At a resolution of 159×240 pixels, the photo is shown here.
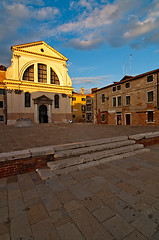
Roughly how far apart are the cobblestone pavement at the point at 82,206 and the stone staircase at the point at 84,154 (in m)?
0.40

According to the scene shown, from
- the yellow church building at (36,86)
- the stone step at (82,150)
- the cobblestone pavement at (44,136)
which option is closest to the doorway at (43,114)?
the yellow church building at (36,86)

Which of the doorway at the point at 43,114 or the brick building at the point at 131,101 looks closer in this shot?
the brick building at the point at 131,101

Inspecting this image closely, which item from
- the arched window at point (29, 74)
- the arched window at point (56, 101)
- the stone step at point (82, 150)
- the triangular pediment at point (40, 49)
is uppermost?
the triangular pediment at point (40, 49)

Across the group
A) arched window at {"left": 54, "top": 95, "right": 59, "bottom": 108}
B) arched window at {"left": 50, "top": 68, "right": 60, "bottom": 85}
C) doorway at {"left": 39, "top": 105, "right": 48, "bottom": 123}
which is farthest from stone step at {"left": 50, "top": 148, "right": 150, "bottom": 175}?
arched window at {"left": 50, "top": 68, "right": 60, "bottom": 85}

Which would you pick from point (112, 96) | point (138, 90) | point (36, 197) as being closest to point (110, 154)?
point (36, 197)

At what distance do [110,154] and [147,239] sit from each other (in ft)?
10.7

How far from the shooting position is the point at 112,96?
78.5ft

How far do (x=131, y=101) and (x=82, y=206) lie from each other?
21.0 meters

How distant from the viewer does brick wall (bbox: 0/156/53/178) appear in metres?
3.34

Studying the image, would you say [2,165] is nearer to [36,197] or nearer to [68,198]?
[36,197]

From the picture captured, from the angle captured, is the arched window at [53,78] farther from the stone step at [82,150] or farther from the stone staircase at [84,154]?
the stone step at [82,150]

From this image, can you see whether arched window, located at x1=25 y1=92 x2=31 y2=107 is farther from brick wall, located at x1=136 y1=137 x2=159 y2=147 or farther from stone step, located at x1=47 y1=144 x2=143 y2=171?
stone step, located at x1=47 y1=144 x2=143 y2=171

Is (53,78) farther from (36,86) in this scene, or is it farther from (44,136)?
(44,136)

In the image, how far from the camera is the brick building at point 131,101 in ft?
57.6
